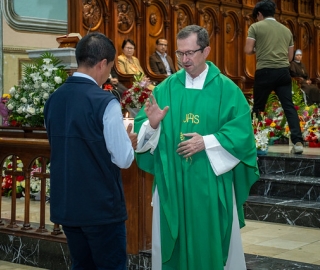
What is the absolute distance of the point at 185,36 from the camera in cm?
343

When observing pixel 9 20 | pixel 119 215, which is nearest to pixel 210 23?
pixel 9 20

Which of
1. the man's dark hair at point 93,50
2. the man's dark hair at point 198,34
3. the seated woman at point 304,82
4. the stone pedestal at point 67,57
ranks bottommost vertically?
the man's dark hair at point 93,50

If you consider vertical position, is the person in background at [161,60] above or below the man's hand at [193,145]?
above

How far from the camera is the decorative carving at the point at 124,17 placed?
10516 millimetres

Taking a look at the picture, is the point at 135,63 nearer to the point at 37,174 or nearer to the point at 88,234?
the point at 37,174

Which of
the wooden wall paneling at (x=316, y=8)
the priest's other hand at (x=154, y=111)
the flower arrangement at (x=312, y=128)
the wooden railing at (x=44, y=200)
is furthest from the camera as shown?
the wooden wall paneling at (x=316, y=8)

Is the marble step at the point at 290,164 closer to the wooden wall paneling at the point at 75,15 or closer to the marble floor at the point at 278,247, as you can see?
the marble floor at the point at 278,247

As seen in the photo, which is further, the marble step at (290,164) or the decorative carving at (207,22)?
the decorative carving at (207,22)

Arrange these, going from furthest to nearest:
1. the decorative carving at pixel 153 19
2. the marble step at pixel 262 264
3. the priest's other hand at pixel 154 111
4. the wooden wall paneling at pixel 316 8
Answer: the wooden wall paneling at pixel 316 8
the decorative carving at pixel 153 19
the marble step at pixel 262 264
the priest's other hand at pixel 154 111

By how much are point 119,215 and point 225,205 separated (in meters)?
0.81

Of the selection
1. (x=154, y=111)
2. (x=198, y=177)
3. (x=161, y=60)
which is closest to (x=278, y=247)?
(x=198, y=177)

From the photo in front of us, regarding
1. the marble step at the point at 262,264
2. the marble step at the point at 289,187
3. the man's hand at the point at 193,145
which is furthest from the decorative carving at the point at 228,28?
the man's hand at the point at 193,145

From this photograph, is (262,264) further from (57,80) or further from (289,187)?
(57,80)

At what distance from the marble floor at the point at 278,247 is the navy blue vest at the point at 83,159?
1589 mm
